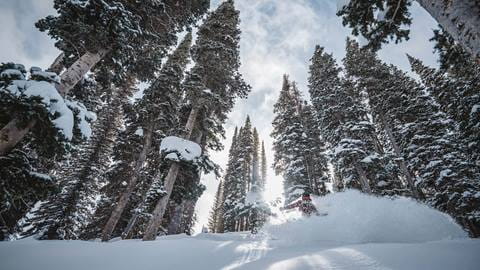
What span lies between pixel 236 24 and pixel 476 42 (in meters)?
13.3

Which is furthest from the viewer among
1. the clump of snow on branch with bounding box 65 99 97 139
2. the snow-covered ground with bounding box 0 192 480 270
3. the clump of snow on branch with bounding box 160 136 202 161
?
the clump of snow on branch with bounding box 160 136 202 161

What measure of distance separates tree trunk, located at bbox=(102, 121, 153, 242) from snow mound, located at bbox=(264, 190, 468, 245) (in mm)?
8870

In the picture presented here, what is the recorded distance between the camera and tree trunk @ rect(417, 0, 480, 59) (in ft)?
10.2

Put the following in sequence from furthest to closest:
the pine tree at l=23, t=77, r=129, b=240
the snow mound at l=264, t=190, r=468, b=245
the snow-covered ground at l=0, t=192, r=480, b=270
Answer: the pine tree at l=23, t=77, r=129, b=240, the snow mound at l=264, t=190, r=468, b=245, the snow-covered ground at l=0, t=192, r=480, b=270

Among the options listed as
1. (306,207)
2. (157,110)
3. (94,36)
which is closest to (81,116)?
(94,36)

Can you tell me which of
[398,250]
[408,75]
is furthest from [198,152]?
[408,75]

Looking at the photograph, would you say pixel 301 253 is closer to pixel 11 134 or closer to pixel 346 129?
pixel 11 134

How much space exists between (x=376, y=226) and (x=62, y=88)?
10749 millimetres

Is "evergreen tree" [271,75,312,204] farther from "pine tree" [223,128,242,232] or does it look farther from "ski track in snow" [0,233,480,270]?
"ski track in snow" [0,233,480,270]

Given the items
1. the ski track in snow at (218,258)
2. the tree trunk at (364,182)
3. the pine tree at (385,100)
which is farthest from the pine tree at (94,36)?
the pine tree at (385,100)

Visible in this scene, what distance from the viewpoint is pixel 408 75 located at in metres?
19.6

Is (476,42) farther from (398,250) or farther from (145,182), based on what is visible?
(145,182)

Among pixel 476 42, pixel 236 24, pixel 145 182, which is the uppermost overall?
pixel 236 24

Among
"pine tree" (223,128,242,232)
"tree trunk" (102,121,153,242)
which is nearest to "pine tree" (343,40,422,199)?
"pine tree" (223,128,242,232)
